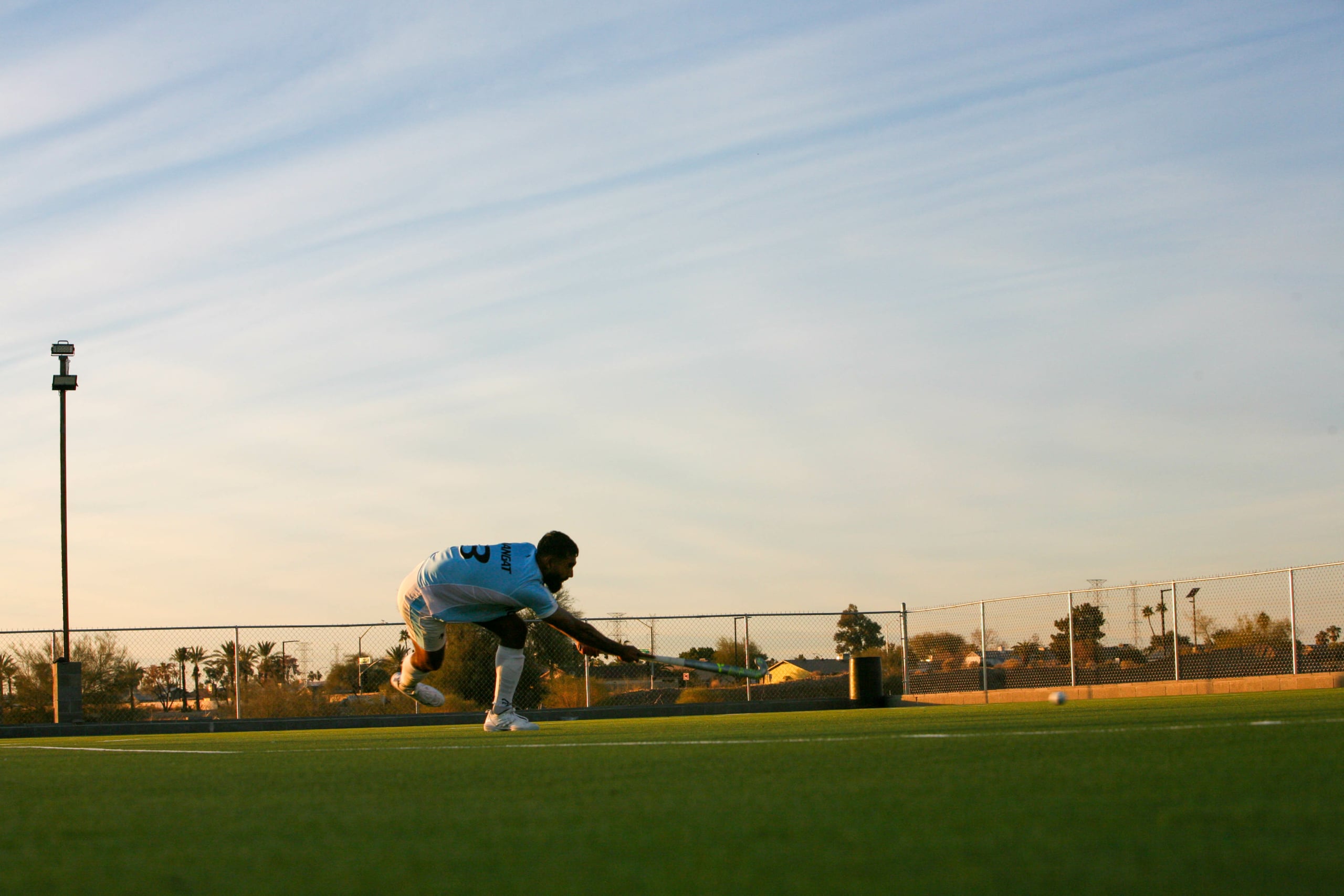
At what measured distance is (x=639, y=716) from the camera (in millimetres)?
21172

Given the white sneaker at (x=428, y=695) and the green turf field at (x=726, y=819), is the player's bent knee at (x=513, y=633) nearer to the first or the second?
A: the white sneaker at (x=428, y=695)

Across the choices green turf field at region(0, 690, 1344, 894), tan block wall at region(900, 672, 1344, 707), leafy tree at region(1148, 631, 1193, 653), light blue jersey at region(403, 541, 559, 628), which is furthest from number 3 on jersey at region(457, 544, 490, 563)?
leafy tree at region(1148, 631, 1193, 653)

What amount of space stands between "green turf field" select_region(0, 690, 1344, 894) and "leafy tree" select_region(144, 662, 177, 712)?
64.4ft

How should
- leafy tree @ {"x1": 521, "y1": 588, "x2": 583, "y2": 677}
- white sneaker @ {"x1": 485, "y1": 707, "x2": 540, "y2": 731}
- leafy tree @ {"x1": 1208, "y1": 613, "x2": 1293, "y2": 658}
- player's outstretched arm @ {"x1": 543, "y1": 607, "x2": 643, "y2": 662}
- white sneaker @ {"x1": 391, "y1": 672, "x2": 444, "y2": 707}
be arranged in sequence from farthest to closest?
1. leafy tree @ {"x1": 521, "y1": 588, "x2": 583, "y2": 677}
2. leafy tree @ {"x1": 1208, "y1": 613, "x2": 1293, "y2": 658}
3. white sneaker @ {"x1": 391, "y1": 672, "x2": 444, "y2": 707}
4. white sneaker @ {"x1": 485, "y1": 707, "x2": 540, "y2": 731}
5. player's outstretched arm @ {"x1": 543, "y1": 607, "x2": 643, "y2": 662}

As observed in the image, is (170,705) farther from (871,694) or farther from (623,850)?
(623,850)

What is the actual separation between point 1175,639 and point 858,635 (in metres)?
6.93

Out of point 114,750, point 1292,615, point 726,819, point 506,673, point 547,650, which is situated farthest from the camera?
point 547,650

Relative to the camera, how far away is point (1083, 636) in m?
22.0

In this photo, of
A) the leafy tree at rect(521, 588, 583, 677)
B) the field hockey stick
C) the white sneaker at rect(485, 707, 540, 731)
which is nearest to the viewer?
the field hockey stick

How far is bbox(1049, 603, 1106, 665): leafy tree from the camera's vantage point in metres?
21.7

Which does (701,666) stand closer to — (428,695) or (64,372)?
(428,695)

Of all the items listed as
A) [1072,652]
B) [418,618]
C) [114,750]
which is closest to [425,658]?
[418,618]

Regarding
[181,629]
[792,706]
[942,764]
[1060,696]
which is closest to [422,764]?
[942,764]

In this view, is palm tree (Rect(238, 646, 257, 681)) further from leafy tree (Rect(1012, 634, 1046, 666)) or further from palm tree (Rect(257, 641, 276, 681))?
leafy tree (Rect(1012, 634, 1046, 666))
